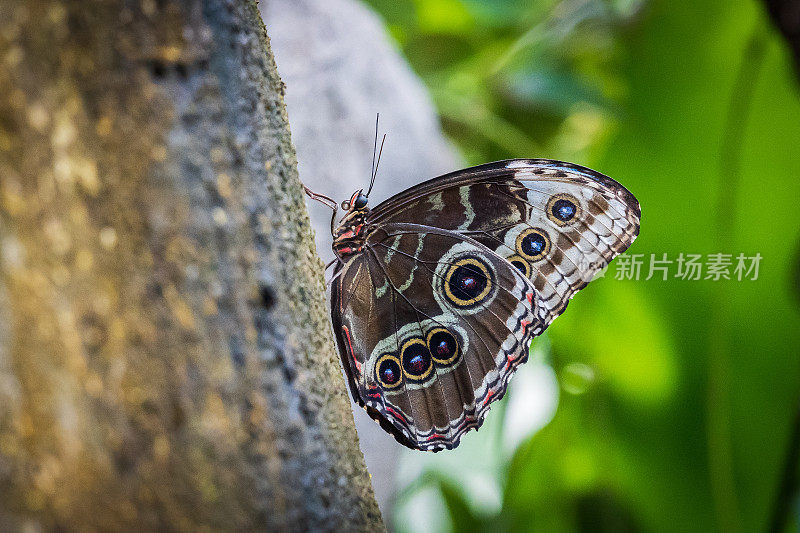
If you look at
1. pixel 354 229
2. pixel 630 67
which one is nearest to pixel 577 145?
pixel 630 67

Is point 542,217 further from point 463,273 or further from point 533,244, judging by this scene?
point 463,273

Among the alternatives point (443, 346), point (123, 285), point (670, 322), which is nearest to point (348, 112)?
point (443, 346)

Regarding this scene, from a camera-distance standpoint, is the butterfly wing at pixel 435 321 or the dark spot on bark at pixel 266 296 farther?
the butterfly wing at pixel 435 321

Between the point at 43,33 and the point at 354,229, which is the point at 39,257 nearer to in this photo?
the point at 43,33

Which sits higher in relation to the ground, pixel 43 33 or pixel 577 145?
pixel 577 145

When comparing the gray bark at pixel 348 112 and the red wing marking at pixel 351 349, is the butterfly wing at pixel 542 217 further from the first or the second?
the gray bark at pixel 348 112

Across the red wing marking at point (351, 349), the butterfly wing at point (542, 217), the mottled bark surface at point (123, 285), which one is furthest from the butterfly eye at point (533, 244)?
the mottled bark surface at point (123, 285)
